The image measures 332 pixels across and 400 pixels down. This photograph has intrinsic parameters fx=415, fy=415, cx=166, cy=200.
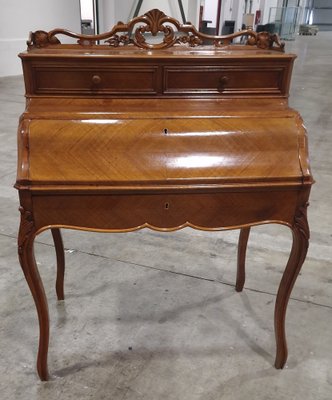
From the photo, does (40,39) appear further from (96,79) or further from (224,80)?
(224,80)

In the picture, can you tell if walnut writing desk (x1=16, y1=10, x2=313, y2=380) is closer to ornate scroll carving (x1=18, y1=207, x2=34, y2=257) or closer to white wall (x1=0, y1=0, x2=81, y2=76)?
ornate scroll carving (x1=18, y1=207, x2=34, y2=257)

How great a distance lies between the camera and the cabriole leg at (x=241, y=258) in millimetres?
2059

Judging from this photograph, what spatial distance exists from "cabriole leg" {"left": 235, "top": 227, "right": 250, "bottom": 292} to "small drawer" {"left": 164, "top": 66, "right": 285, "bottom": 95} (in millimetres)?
790

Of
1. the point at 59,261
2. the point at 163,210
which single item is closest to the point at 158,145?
the point at 163,210

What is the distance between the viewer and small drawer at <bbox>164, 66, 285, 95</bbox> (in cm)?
142

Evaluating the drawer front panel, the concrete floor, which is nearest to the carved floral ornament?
the drawer front panel

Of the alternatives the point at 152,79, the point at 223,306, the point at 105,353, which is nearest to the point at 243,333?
the point at 223,306

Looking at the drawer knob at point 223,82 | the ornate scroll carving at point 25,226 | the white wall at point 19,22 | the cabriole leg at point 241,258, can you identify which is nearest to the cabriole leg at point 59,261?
the ornate scroll carving at point 25,226

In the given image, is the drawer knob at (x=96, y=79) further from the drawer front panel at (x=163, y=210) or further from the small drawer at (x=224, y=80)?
the drawer front panel at (x=163, y=210)

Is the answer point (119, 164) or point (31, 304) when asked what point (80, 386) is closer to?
point (31, 304)

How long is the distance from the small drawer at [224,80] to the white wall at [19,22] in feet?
22.6

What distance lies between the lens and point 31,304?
6.80 ft

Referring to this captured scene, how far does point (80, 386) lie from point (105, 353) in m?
0.19

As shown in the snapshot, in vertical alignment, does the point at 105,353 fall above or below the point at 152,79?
below
